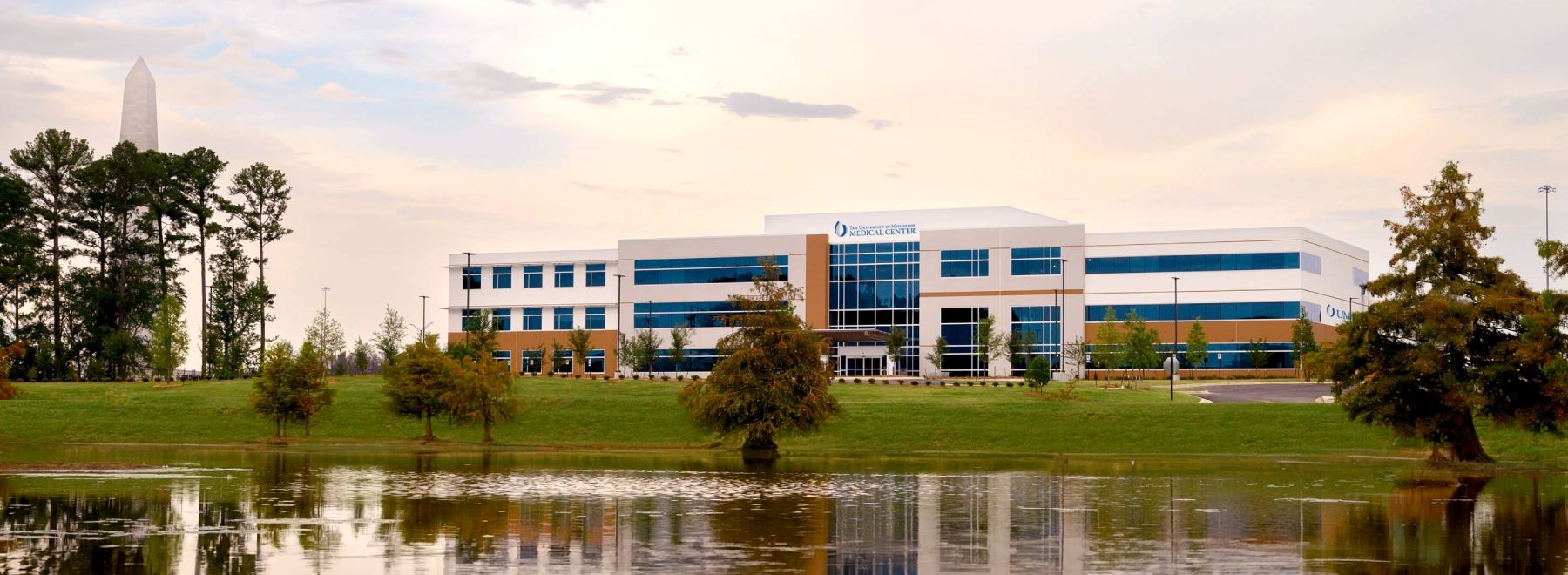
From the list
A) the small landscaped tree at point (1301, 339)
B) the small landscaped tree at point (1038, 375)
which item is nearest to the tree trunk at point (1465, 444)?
the small landscaped tree at point (1038, 375)

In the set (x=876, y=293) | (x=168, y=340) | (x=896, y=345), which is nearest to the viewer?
(x=168, y=340)

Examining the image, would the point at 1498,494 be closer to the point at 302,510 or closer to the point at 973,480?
the point at 973,480

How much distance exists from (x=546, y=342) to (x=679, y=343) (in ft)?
65.2

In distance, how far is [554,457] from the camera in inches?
2077

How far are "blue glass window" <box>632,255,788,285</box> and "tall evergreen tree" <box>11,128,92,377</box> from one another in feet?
152

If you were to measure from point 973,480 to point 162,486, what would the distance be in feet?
65.1

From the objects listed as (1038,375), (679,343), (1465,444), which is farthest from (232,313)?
(1465,444)

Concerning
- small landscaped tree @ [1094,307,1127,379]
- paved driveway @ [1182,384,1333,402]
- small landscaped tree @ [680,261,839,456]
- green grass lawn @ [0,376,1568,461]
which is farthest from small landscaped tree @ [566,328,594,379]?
small landscaped tree @ [680,261,839,456]

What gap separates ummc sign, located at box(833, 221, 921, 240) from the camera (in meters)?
126

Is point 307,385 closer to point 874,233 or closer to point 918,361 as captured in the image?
point 918,361

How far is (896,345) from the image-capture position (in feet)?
394

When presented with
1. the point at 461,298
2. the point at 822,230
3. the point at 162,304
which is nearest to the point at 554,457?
the point at 162,304

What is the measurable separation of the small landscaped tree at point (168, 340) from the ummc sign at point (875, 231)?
55106mm

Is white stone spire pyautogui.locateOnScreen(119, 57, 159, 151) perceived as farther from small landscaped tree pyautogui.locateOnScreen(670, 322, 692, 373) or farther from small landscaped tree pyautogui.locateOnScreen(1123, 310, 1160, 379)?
small landscaped tree pyautogui.locateOnScreen(1123, 310, 1160, 379)
